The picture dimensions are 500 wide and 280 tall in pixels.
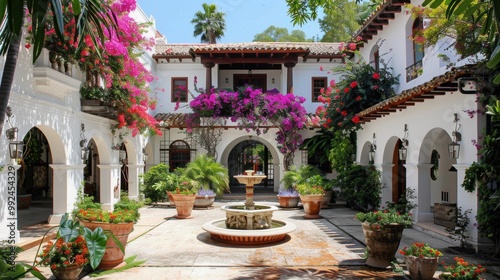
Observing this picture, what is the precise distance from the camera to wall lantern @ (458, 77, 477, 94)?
7.73m

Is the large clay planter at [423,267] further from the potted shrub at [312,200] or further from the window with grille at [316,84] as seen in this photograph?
the window with grille at [316,84]

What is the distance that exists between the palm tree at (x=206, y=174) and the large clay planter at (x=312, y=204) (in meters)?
4.70

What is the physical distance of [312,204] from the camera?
13086 millimetres

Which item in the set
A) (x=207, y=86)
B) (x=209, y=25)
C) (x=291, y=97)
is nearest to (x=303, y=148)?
(x=291, y=97)

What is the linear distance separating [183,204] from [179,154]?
7.44 m

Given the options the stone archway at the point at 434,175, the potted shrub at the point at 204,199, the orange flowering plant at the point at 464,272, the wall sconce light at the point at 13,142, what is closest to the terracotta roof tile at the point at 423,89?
the stone archway at the point at 434,175

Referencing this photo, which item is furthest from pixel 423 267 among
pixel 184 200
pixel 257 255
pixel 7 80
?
pixel 184 200

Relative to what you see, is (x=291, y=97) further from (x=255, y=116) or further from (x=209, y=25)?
(x=209, y=25)

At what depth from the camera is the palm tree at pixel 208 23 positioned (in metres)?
32.5

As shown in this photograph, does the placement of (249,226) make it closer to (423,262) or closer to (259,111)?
(423,262)

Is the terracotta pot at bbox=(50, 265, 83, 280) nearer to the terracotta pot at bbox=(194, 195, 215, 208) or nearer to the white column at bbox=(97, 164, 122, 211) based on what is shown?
the white column at bbox=(97, 164, 122, 211)

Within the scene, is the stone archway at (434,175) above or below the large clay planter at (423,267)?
above

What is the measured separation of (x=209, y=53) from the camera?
1872 cm

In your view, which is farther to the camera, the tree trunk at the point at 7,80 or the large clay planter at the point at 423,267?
the large clay planter at the point at 423,267
